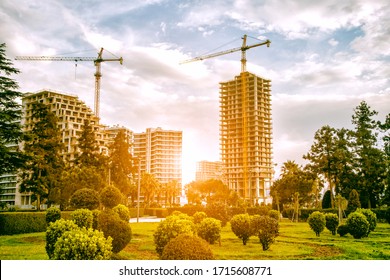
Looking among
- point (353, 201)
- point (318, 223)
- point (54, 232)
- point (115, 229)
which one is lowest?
point (318, 223)

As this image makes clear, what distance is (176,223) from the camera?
1243 centimetres

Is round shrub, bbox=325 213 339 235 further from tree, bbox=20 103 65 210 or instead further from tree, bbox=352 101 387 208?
tree, bbox=20 103 65 210

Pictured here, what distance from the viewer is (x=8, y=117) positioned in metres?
19.5

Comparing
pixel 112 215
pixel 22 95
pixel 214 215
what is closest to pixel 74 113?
pixel 22 95

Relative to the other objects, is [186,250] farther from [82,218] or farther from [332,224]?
[332,224]

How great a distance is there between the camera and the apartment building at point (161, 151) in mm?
44250

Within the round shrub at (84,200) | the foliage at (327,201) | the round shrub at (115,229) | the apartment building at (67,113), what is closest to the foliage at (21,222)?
the round shrub at (84,200)

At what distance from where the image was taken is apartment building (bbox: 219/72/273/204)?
111m

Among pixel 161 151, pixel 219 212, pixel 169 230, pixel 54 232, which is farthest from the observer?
pixel 161 151

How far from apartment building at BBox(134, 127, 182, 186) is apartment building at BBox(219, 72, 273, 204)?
56.9m

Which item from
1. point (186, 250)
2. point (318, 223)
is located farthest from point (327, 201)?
point (186, 250)

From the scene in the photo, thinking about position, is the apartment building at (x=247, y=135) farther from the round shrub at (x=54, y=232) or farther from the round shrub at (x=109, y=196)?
the round shrub at (x=54, y=232)

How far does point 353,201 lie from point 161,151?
25.0 metres
